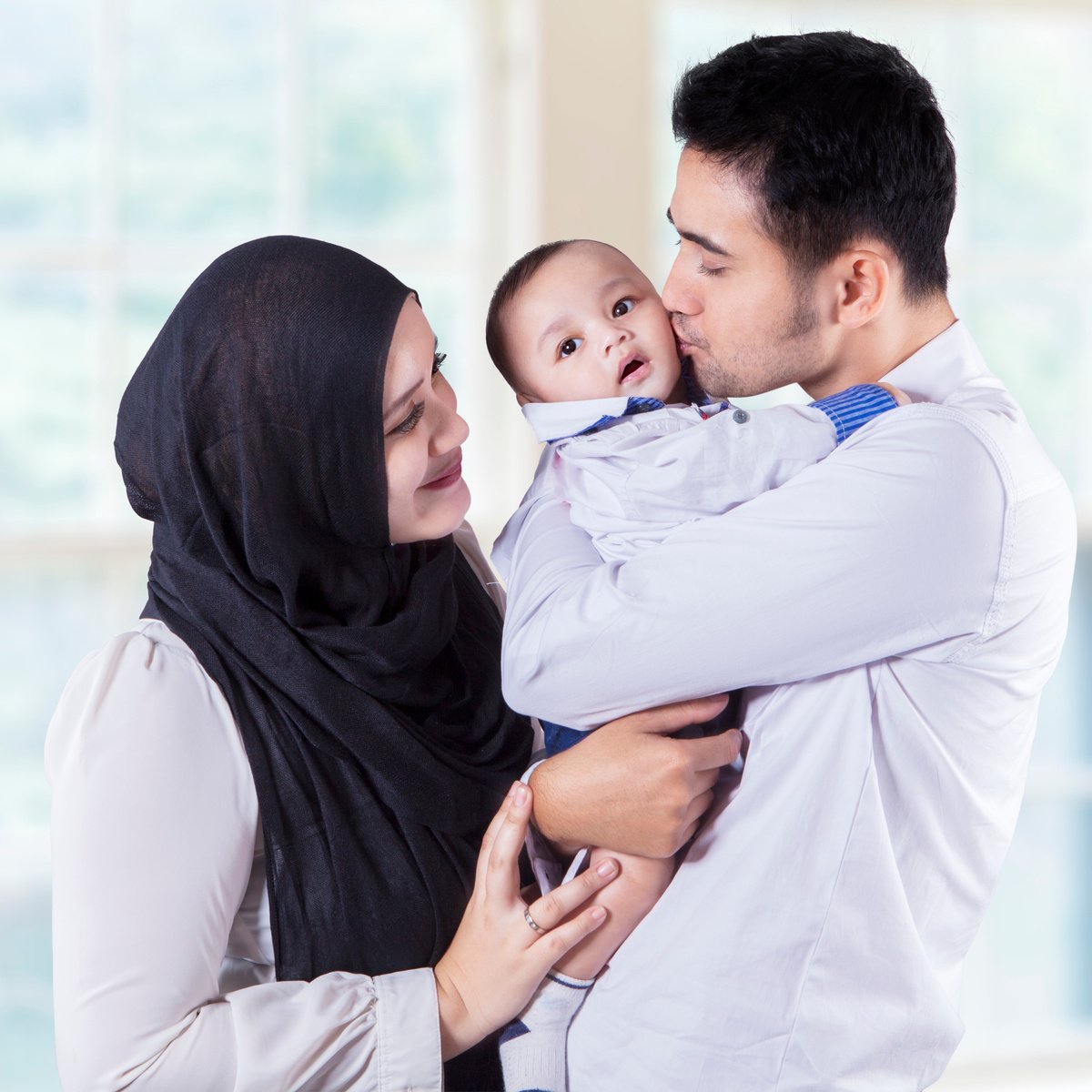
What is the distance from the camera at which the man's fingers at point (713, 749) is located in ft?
4.05

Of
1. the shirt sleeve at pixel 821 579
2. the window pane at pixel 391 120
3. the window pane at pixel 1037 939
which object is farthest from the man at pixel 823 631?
the window pane at pixel 1037 939

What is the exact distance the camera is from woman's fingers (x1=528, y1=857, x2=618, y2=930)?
4.32 feet

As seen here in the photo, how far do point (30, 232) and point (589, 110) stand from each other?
1228 millimetres

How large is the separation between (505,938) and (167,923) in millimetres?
353

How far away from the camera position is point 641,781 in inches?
48.7

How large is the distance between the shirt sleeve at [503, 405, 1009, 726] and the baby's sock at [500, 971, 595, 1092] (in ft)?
1.24

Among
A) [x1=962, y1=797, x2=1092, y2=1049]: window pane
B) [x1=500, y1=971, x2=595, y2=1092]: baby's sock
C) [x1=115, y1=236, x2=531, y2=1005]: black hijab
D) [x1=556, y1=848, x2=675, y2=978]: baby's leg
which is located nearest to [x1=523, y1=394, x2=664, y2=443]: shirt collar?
[x1=115, y1=236, x2=531, y2=1005]: black hijab

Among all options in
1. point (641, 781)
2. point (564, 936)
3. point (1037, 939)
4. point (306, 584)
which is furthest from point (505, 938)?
point (1037, 939)

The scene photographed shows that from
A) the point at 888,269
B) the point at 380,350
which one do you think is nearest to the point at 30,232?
the point at 380,350

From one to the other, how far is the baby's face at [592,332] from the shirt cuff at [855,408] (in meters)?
0.27

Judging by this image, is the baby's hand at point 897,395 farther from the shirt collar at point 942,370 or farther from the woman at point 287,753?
the woman at point 287,753

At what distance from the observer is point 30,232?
2.64 metres

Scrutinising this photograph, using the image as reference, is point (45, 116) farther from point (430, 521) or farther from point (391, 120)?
point (430, 521)

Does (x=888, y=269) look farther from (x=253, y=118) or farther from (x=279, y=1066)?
(x=253, y=118)
